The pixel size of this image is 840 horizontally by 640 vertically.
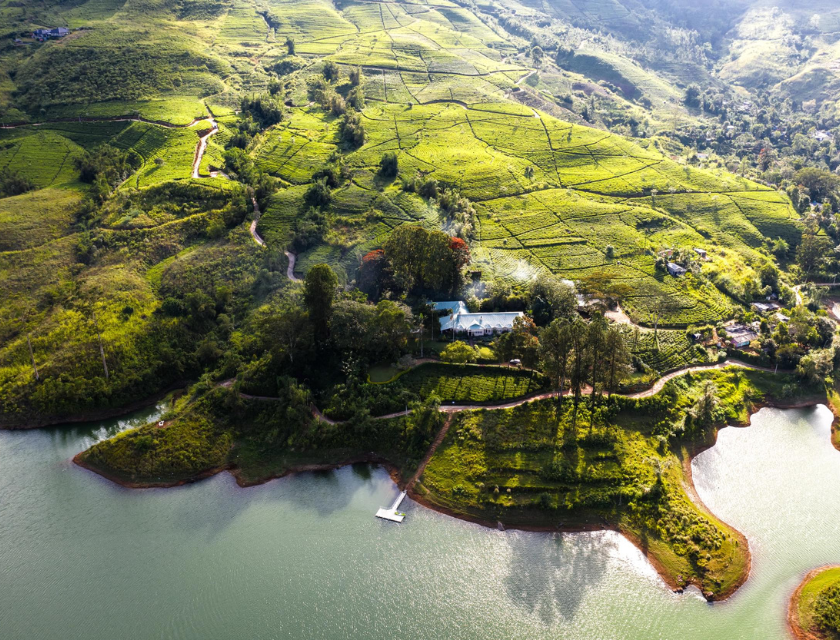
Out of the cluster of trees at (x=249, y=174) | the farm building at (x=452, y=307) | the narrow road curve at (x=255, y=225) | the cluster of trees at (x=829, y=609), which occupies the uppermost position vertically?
the cluster of trees at (x=249, y=174)

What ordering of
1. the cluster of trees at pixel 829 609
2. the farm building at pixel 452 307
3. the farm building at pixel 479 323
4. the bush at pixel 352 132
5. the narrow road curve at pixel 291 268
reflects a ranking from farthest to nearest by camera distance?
the bush at pixel 352 132
the narrow road curve at pixel 291 268
the farm building at pixel 452 307
the farm building at pixel 479 323
the cluster of trees at pixel 829 609

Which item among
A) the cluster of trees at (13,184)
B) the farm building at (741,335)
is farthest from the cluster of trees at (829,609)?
the cluster of trees at (13,184)

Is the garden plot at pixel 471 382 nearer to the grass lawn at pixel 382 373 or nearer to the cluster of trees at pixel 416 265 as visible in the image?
the grass lawn at pixel 382 373

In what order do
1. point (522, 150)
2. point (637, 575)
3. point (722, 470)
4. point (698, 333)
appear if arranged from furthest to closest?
point (522, 150) → point (698, 333) → point (722, 470) → point (637, 575)

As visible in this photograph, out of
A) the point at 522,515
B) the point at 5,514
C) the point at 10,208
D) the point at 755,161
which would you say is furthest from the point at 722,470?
the point at 755,161

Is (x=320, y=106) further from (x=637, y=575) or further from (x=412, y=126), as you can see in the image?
(x=637, y=575)
